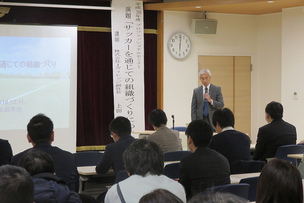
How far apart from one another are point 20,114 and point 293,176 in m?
5.12

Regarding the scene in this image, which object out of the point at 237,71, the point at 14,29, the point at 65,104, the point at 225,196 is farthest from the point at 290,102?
the point at 225,196

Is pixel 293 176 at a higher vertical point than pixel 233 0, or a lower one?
lower

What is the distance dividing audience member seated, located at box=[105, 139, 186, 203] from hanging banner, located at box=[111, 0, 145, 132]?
447cm

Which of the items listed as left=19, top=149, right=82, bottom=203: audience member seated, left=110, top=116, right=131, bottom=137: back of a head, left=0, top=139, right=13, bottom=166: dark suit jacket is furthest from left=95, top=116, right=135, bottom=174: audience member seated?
left=19, top=149, right=82, bottom=203: audience member seated

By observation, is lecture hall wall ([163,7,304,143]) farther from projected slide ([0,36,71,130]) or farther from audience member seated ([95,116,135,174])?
audience member seated ([95,116,135,174])

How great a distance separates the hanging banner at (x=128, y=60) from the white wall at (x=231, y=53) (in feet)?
1.80

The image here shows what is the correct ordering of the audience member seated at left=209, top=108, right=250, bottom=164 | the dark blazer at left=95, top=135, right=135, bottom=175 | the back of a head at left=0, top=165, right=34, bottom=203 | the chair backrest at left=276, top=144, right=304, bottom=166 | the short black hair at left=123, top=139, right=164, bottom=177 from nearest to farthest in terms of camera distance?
the back of a head at left=0, top=165, right=34, bottom=203 < the short black hair at left=123, top=139, right=164, bottom=177 < the dark blazer at left=95, top=135, right=135, bottom=175 < the audience member seated at left=209, top=108, right=250, bottom=164 < the chair backrest at left=276, top=144, right=304, bottom=166

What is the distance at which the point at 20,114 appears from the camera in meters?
5.86

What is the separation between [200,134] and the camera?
287cm

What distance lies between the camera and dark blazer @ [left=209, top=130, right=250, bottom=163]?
3482 millimetres

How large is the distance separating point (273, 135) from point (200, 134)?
167cm

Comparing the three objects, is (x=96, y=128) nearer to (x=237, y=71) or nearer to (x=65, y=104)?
(x=65, y=104)

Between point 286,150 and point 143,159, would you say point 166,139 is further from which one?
point 143,159

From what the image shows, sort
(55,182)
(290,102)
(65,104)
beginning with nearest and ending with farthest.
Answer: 1. (55,182)
2. (65,104)
3. (290,102)
